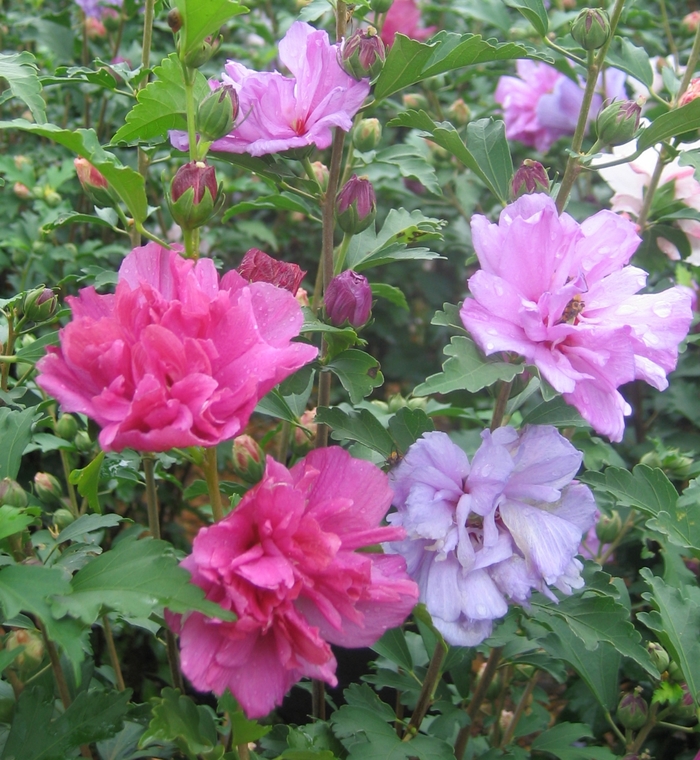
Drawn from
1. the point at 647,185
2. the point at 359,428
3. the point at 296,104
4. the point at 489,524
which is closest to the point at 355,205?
the point at 296,104

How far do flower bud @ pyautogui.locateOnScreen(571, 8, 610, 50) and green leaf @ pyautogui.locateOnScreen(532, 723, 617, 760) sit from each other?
0.71 metres

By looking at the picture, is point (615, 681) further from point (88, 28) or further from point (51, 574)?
point (88, 28)

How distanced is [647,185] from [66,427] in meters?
0.82

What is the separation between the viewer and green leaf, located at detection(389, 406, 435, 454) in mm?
719

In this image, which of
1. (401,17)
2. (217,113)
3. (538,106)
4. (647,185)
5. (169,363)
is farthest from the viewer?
(401,17)

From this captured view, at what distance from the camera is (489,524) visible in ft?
2.06

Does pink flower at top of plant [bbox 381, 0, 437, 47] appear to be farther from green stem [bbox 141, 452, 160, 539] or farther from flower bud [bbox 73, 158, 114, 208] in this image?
green stem [bbox 141, 452, 160, 539]

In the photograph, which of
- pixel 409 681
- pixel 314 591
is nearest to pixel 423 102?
pixel 409 681

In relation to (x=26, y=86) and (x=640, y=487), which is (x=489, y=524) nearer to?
(x=640, y=487)

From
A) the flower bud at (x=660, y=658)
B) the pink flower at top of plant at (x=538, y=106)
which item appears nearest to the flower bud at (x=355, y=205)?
the flower bud at (x=660, y=658)

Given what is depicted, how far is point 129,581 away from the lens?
21.2 inches

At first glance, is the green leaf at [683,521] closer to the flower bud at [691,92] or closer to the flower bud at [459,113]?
the flower bud at [691,92]

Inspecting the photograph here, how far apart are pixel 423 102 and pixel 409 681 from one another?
3.60ft

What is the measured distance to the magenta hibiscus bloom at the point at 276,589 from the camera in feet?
1.68
